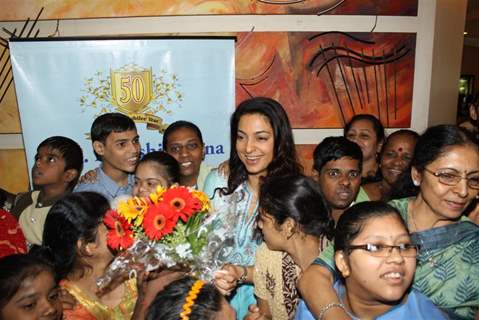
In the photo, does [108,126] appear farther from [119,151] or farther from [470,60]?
[470,60]

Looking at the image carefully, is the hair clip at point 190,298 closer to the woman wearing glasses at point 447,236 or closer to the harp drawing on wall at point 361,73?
the woman wearing glasses at point 447,236

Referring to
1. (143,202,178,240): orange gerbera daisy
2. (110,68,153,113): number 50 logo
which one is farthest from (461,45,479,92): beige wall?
(143,202,178,240): orange gerbera daisy

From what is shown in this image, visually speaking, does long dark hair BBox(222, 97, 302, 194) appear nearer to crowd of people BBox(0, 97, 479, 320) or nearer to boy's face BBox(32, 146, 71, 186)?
crowd of people BBox(0, 97, 479, 320)

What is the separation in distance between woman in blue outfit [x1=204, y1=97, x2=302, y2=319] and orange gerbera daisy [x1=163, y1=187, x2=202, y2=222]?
0.68 m

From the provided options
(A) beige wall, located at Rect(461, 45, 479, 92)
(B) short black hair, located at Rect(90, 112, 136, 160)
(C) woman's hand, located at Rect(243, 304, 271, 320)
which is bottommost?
(C) woman's hand, located at Rect(243, 304, 271, 320)

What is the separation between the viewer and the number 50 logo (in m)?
4.37

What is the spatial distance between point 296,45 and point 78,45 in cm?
264

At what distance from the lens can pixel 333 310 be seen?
1.53 meters

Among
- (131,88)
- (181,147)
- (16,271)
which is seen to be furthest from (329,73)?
(16,271)

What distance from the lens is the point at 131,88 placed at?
4.41 meters

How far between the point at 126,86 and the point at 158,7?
1138 millimetres

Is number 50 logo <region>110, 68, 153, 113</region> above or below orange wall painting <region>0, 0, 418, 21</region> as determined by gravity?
below

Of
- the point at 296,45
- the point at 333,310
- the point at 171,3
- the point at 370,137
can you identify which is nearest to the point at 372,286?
the point at 333,310

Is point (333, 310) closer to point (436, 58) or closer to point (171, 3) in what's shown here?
point (171, 3)
